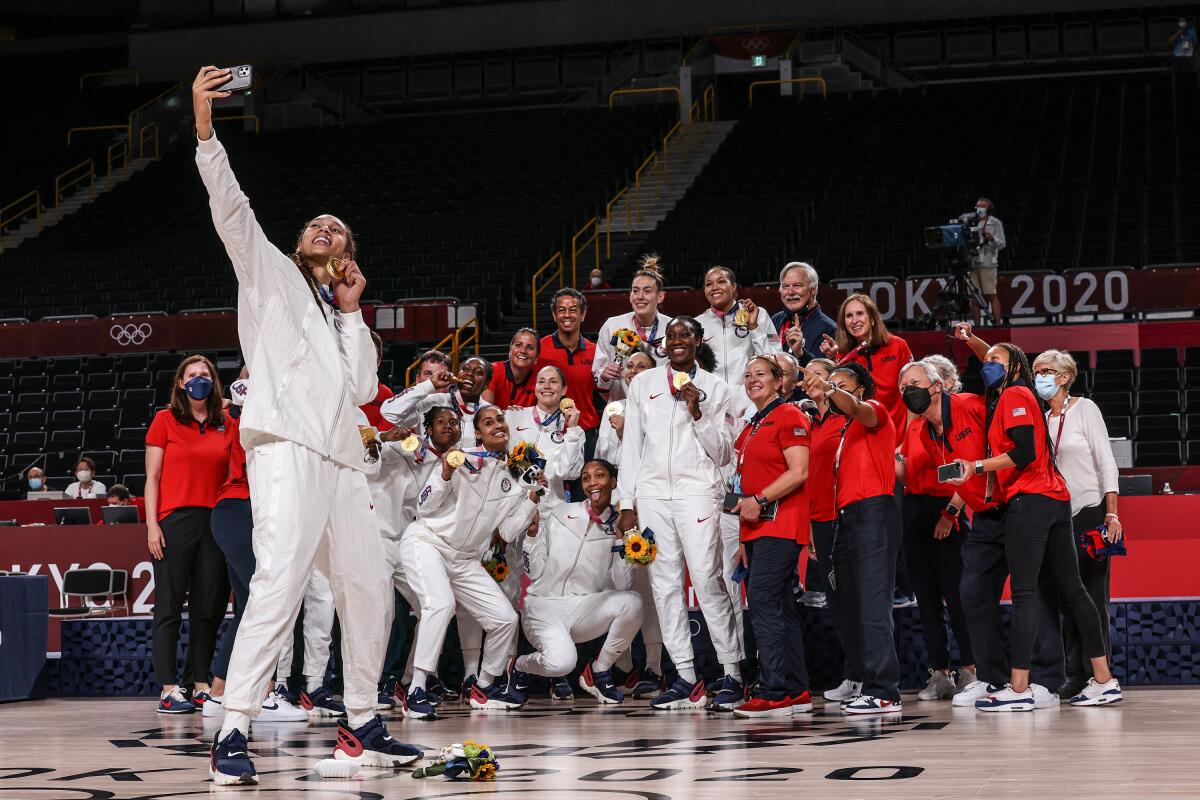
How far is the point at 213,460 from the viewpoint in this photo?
7.95m

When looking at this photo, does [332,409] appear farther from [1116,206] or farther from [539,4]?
[539,4]

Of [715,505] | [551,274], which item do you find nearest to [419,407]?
[715,505]

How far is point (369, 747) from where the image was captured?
17.0ft

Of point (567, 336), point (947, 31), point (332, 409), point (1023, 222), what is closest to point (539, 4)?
point (947, 31)

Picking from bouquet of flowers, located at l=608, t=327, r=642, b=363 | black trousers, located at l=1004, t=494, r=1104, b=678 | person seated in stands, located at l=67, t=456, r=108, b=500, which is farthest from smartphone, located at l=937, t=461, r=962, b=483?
person seated in stands, located at l=67, t=456, r=108, b=500

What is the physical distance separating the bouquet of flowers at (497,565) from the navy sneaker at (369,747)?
3.04 m

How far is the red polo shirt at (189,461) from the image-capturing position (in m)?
7.92

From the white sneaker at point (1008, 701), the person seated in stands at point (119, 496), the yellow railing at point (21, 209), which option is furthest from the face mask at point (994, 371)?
the yellow railing at point (21, 209)

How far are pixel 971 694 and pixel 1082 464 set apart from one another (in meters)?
1.51

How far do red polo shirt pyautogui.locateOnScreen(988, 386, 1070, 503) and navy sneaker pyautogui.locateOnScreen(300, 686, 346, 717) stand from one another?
12.5 feet

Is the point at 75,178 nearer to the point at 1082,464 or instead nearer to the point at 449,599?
the point at 449,599

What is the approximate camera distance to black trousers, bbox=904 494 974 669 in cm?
780

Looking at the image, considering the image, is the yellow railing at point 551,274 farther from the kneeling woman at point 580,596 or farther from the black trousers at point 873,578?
the black trousers at point 873,578

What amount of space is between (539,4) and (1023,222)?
13.8 metres
